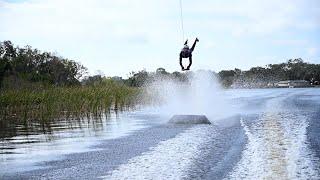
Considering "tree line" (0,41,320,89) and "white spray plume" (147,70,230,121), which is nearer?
"white spray plume" (147,70,230,121)

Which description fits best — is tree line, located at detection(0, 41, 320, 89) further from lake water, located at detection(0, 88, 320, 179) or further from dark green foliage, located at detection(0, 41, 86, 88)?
lake water, located at detection(0, 88, 320, 179)

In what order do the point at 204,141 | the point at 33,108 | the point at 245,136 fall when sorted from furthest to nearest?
the point at 33,108 < the point at 245,136 < the point at 204,141

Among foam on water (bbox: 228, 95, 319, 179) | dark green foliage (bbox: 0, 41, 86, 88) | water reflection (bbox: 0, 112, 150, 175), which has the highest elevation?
dark green foliage (bbox: 0, 41, 86, 88)

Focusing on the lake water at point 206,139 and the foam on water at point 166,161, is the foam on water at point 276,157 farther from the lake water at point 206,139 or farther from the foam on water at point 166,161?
the foam on water at point 166,161

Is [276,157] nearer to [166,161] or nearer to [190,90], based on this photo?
[166,161]

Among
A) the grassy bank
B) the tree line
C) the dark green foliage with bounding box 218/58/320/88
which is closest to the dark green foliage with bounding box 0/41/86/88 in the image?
the tree line

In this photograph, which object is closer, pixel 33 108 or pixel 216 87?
pixel 33 108

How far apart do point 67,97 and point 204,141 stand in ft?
61.4

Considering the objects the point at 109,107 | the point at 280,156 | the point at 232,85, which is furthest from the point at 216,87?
the point at 232,85

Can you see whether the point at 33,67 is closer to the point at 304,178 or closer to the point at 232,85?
the point at 304,178

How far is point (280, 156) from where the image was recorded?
1259 cm

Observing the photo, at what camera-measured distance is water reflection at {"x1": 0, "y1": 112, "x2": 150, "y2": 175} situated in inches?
550

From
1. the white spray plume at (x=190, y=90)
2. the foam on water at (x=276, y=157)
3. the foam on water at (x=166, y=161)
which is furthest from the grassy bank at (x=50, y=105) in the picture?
the foam on water at (x=276, y=157)

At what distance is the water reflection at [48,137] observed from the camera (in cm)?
1398
